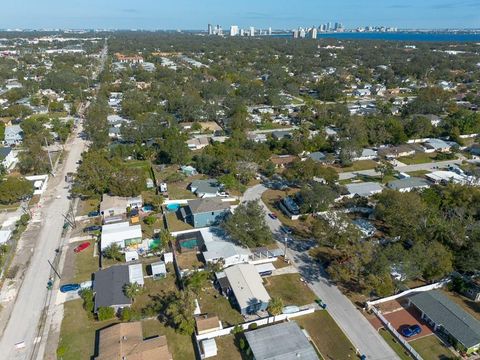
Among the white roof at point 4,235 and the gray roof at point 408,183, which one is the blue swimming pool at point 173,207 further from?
the gray roof at point 408,183

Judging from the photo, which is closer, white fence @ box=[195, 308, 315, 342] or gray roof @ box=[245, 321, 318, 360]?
gray roof @ box=[245, 321, 318, 360]

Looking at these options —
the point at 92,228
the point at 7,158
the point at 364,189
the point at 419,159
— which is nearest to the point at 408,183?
the point at 364,189

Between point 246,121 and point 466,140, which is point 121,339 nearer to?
point 246,121

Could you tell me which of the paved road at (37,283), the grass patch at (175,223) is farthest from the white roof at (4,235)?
the grass patch at (175,223)

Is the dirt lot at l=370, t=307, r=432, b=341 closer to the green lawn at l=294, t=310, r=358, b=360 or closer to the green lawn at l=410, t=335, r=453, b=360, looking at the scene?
the green lawn at l=410, t=335, r=453, b=360

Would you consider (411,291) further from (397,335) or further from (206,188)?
(206,188)

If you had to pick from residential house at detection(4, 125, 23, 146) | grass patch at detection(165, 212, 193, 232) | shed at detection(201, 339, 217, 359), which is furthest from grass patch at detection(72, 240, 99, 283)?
residential house at detection(4, 125, 23, 146)
